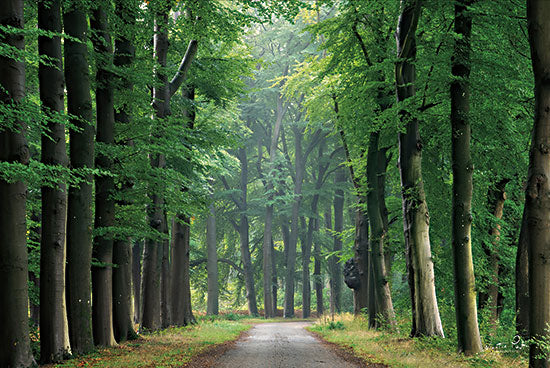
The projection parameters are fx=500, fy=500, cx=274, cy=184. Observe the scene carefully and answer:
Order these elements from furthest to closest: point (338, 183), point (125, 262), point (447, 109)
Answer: point (338, 183) < point (125, 262) < point (447, 109)

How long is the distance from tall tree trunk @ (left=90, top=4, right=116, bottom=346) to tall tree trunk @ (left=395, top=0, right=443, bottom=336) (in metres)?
7.57

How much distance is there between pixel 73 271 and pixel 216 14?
8231 millimetres

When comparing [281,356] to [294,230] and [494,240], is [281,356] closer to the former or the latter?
[494,240]

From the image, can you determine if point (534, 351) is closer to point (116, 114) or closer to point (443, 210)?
point (443, 210)

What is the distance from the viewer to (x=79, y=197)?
11547mm

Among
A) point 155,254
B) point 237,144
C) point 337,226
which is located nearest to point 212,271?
point 337,226

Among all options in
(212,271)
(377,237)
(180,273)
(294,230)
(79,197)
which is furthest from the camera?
(294,230)

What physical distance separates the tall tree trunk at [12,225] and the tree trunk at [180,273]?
13.5 m

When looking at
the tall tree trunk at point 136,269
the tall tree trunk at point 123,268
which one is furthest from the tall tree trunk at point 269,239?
the tall tree trunk at point 123,268

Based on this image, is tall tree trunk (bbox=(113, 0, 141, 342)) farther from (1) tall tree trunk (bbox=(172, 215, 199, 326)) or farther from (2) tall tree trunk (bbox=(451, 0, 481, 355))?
(2) tall tree trunk (bbox=(451, 0, 481, 355))

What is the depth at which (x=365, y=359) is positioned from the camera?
1176 centimetres

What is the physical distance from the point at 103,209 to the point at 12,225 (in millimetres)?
4948

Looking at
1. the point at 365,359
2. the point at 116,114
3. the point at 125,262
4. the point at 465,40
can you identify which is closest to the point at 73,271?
the point at 125,262

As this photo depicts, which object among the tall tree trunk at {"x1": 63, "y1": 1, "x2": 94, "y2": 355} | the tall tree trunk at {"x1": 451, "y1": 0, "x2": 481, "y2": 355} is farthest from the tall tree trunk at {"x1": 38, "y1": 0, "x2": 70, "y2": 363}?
the tall tree trunk at {"x1": 451, "y1": 0, "x2": 481, "y2": 355}
